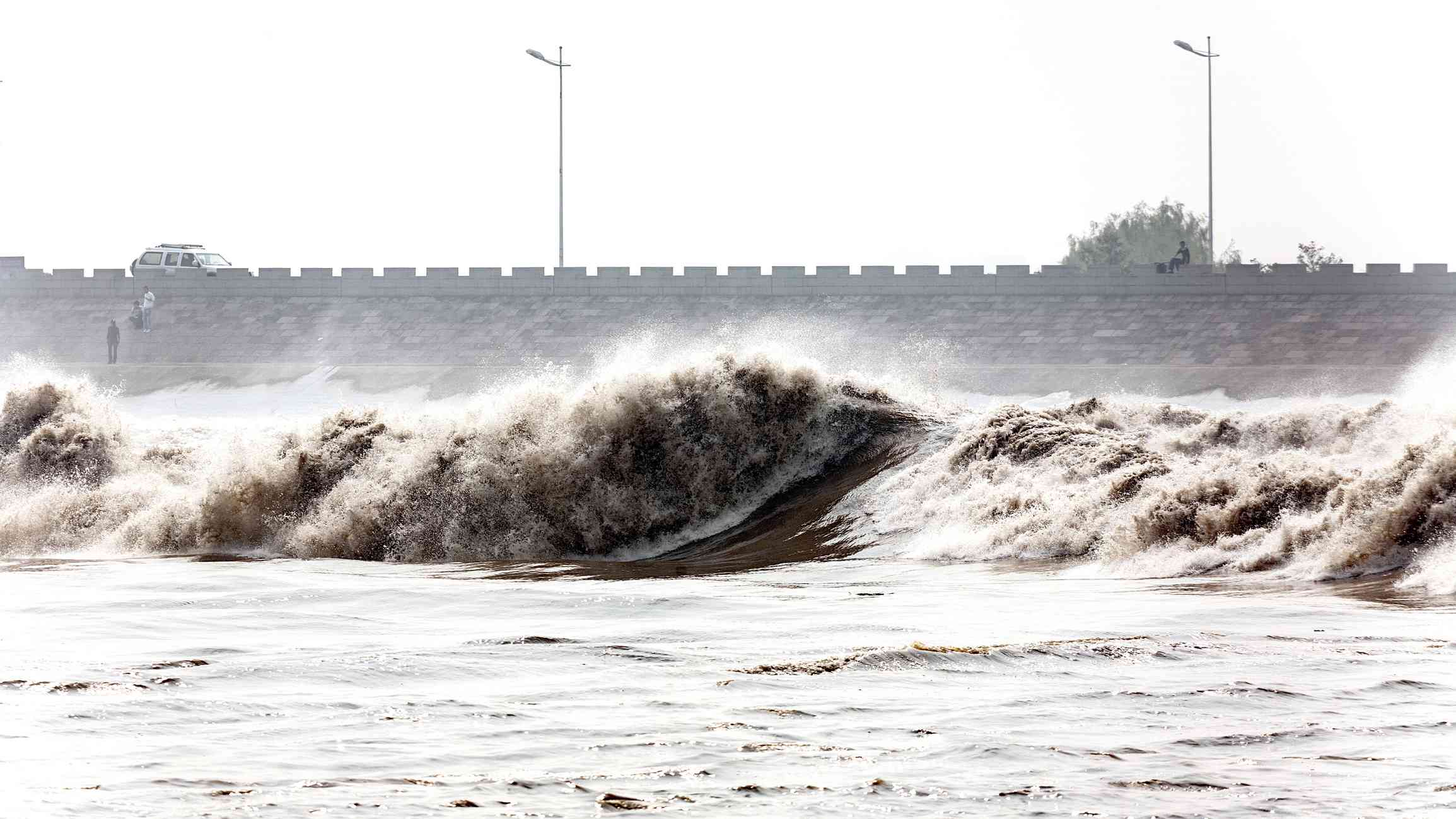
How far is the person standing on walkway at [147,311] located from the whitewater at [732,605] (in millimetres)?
24227

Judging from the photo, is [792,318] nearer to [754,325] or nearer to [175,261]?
[754,325]

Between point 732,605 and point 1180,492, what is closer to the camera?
point 732,605

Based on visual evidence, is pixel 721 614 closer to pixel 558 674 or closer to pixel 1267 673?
pixel 558 674

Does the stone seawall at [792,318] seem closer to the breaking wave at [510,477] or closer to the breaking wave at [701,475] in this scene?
the breaking wave at [701,475]

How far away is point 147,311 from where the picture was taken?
45281 millimetres

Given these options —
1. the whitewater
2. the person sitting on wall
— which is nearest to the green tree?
the person sitting on wall

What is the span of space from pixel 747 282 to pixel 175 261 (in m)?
15.2

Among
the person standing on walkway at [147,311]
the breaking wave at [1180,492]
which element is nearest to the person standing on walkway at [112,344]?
the person standing on walkway at [147,311]

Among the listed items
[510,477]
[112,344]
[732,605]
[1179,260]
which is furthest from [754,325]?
[732,605]

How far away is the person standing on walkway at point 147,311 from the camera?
45.2m

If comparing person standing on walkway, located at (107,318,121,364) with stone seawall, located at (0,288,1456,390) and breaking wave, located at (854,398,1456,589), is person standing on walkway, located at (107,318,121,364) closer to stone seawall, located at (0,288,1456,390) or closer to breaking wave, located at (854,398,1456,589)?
stone seawall, located at (0,288,1456,390)

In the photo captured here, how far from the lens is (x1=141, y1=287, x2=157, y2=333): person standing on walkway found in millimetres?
45156

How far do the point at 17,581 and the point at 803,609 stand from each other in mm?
5676

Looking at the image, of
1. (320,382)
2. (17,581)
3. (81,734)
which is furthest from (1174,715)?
(320,382)
